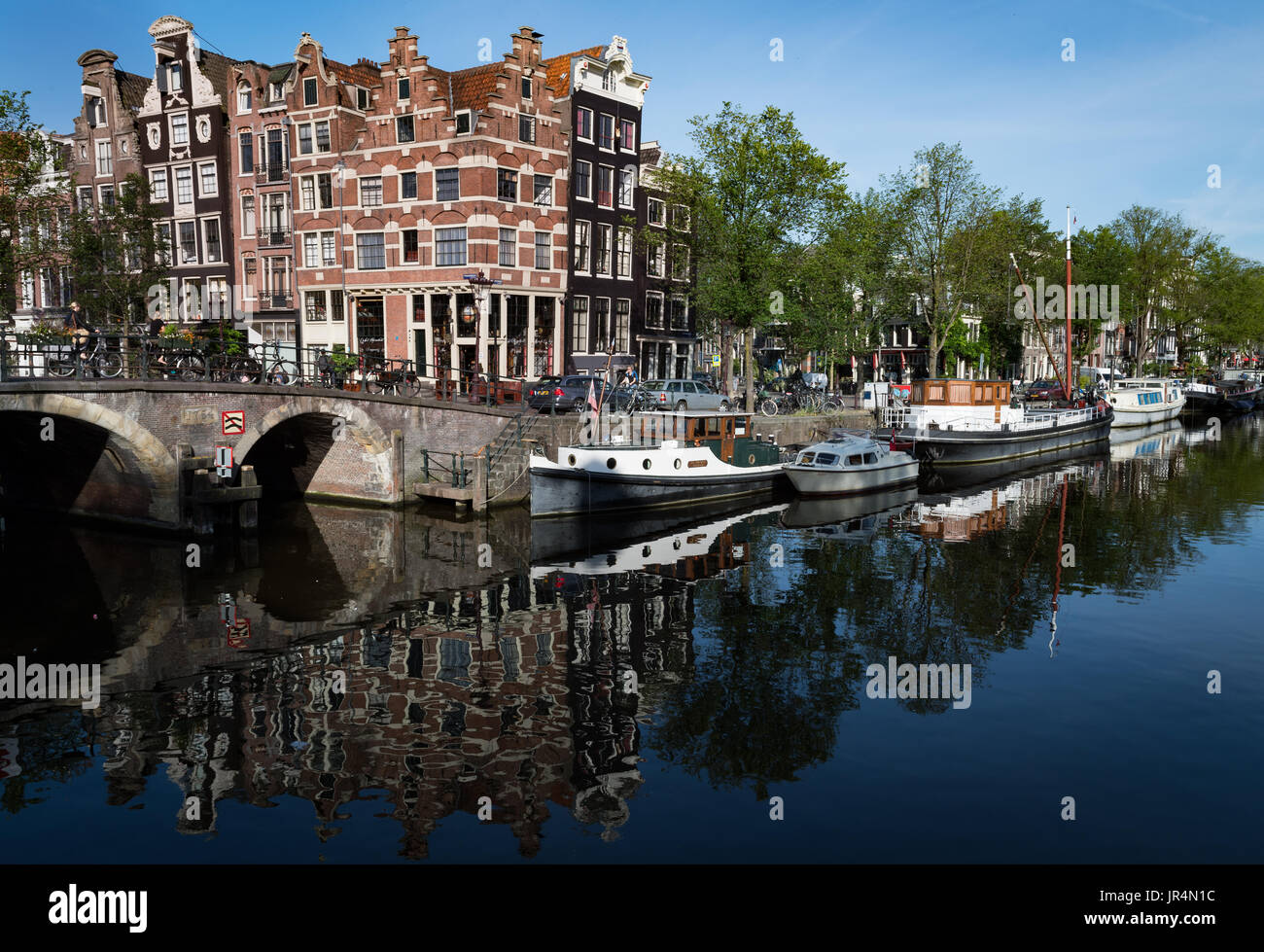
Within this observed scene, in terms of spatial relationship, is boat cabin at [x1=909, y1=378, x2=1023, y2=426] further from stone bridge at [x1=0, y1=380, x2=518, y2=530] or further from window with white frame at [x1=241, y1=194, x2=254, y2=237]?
window with white frame at [x1=241, y1=194, x2=254, y2=237]

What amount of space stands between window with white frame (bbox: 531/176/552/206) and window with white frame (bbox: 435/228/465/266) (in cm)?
457

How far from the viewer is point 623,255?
50.8 m

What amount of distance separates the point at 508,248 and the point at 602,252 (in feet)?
22.1

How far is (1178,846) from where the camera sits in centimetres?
1056

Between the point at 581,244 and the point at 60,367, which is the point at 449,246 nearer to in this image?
the point at 581,244

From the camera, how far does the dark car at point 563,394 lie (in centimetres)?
3431

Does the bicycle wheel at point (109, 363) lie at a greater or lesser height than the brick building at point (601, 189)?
lesser

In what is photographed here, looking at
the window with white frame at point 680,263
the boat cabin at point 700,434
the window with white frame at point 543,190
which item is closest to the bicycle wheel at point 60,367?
the boat cabin at point 700,434

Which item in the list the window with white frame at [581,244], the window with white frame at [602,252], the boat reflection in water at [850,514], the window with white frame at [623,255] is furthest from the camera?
the window with white frame at [623,255]

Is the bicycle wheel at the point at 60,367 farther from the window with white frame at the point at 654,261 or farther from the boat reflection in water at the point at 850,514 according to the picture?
the window with white frame at the point at 654,261

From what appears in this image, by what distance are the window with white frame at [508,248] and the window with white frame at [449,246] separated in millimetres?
1839

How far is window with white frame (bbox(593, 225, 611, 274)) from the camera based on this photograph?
48.8 meters

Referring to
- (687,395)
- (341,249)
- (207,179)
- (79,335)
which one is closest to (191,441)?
(79,335)
